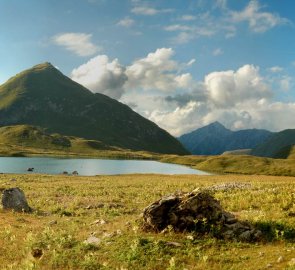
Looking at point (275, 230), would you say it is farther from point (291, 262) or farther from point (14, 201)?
point (14, 201)

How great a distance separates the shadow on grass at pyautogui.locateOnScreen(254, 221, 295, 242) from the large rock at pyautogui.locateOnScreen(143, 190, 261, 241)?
568 millimetres

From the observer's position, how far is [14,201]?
106ft

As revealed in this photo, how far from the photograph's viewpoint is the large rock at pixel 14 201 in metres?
32.1

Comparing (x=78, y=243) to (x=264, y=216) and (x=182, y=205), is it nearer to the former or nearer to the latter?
(x=182, y=205)

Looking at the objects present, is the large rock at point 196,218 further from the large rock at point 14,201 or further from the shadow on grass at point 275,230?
the large rock at point 14,201

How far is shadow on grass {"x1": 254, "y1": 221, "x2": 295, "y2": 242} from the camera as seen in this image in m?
19.0

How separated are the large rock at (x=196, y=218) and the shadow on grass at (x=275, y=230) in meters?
0.57

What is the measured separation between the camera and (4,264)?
669 inches

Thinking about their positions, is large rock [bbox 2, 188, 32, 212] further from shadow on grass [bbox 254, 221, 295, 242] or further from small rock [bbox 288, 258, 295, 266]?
small rock [bbox 288, 258, 295, 266]

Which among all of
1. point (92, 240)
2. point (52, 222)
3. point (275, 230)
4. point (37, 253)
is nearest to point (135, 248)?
point (92, 240)

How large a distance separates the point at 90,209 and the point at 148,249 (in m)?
15.6

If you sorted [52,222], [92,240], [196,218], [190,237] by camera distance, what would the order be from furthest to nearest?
[52,222] → [196,218] → [92,240] → [190,237]

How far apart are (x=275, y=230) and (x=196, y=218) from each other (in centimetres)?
390

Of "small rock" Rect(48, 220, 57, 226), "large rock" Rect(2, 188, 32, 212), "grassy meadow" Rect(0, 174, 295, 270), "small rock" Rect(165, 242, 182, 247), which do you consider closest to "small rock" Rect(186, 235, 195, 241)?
"grassy meadow" Rect(0, 174, 295, 270)
